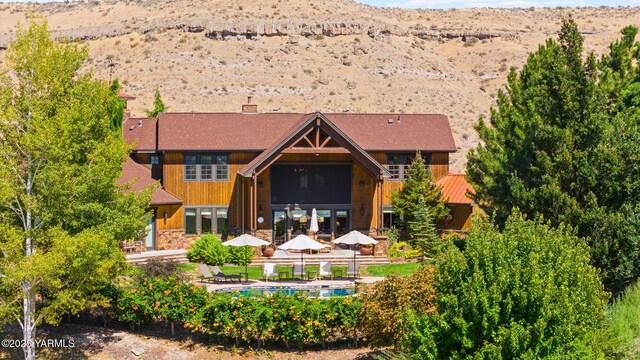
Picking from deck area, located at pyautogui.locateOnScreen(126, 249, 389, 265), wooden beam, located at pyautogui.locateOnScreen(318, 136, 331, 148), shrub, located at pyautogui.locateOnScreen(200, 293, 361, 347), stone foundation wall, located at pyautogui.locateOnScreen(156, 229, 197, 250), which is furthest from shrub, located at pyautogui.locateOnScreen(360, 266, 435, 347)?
stone foundation wall, located at pyautogui.locateOnScreen(156, 229, 197, 250)

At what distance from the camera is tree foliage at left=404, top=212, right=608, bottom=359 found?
14.8m

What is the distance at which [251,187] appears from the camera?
38.3 m

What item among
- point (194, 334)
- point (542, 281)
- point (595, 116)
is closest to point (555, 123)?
point (595, 116)

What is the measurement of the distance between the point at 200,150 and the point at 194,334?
54.4 ft

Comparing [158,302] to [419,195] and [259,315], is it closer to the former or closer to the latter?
[259,315]

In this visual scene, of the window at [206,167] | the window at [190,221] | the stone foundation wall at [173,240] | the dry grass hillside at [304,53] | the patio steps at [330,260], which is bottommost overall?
the patio steps at [330,260]

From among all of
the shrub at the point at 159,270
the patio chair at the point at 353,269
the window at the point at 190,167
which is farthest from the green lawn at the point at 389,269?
the window at the point at 190,167

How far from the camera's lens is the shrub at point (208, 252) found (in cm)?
3516

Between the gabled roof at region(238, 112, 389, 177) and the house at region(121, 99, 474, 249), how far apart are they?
54mm

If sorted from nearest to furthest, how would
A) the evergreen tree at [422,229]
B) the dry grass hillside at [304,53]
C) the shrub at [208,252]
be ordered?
the shrub at [208,252], the evergreen tree at [422,229], the dry grass hillside at [304,53]

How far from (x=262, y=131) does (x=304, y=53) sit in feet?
177

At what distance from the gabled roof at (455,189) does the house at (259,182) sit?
0.17 ft

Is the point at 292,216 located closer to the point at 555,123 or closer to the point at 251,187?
the point at 251,187

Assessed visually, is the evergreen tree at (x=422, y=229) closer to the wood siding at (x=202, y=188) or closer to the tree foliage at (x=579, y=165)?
the wood siding at (x=202, y=188)
